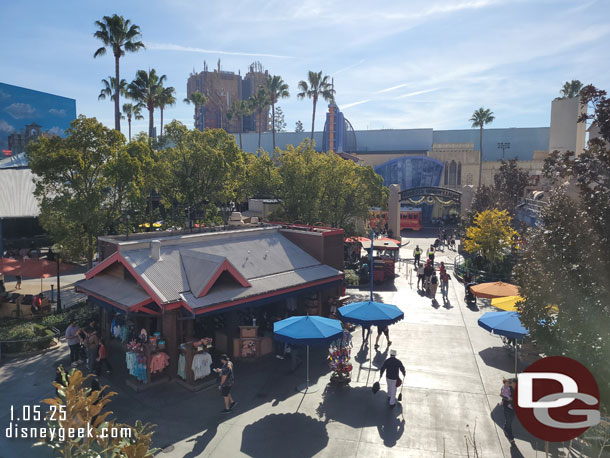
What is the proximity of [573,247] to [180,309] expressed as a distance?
11.3 meters

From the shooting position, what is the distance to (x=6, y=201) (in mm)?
36531

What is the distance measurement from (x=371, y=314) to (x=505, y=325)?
4250 millimetres

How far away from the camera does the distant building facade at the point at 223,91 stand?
16150 cm

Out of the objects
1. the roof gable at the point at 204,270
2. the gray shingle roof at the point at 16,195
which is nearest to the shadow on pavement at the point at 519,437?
the roof gable at the point at 204,270

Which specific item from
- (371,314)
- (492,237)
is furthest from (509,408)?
(492,237)

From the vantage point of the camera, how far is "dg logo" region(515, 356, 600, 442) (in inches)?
201

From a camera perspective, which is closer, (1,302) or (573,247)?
(573,247)

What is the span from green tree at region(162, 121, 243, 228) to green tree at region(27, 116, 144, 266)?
486 cm

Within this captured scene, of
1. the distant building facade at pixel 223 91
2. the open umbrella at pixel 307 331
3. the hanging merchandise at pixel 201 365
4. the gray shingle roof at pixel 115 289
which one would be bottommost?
the hanging merchandise at pixel 201 365

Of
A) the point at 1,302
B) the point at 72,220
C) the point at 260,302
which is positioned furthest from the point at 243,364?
the point at 1,302

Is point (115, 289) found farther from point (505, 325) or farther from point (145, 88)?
point (145, 88)

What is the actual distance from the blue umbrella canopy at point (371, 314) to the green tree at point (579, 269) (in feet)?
16.9

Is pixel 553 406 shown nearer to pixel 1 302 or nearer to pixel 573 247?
pixel 573 247

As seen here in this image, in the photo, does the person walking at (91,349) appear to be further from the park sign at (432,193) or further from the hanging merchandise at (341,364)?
the park sign at (432,193)
